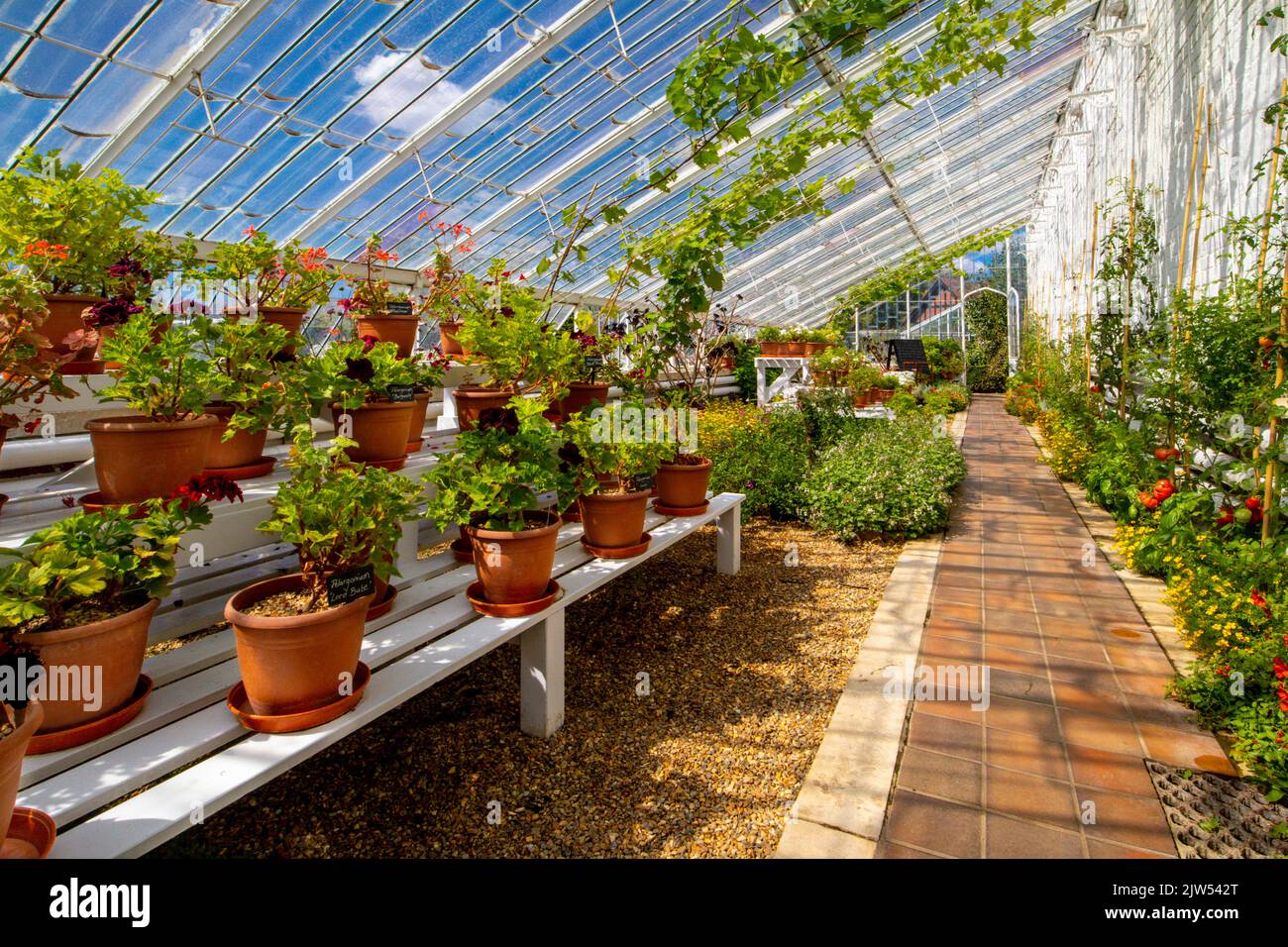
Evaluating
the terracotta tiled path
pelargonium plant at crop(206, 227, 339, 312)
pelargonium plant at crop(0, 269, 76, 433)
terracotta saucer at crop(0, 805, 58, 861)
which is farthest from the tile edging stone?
pelargonium plant at crop(206, 227, 339, 312)

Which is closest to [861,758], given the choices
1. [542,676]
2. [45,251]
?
[542,676]

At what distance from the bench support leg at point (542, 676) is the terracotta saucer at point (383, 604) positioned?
0.47m

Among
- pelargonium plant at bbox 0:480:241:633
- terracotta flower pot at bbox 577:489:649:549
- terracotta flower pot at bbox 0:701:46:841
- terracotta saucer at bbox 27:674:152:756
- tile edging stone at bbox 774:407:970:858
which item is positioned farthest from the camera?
terracotta flower pot at bbox 577:489:649:549

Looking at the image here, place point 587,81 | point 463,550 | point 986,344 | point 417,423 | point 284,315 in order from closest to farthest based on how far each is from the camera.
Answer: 1. point 284,315
2. point 463,550
3. point 417,423
4. point 587,81
5. point 986,344

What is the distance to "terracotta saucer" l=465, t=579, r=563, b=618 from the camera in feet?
7.82

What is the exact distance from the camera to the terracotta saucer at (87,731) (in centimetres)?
147

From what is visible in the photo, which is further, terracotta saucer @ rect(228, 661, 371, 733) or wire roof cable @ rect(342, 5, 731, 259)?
wire roof cable @ rect(342, 5, 731, 259)

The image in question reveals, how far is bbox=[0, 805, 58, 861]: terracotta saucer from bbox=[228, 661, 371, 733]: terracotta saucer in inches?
16.4

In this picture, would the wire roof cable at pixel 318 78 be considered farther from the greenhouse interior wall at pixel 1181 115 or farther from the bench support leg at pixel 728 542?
the greenhouse interior wall at pixel 1181 115

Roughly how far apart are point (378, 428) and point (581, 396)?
139 centimetres

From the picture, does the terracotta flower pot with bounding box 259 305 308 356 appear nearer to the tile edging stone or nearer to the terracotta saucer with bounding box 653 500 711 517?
the terracotta saucer with bounding box 653 500 711 517

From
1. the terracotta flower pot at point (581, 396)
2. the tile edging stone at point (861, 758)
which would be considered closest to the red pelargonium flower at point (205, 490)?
the tile edging stone at point (861, 758)

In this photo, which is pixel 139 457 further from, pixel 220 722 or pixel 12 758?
pixel 12 758

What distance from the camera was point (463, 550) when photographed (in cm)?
282
